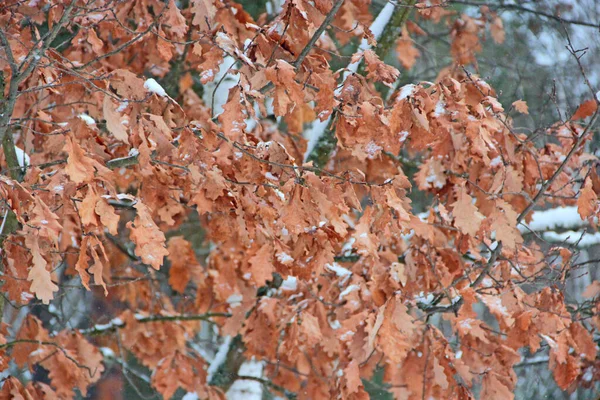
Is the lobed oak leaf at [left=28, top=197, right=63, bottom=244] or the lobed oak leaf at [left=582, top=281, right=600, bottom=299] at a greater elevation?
the lobed oak leaf at [left=582, top=281, right=600, bottom=299]

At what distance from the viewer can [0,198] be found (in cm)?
262

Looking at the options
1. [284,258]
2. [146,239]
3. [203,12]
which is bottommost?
[146,239]

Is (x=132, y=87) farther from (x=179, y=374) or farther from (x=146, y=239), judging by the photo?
(x=179, y=374)

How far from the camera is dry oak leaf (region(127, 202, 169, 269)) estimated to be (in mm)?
2557

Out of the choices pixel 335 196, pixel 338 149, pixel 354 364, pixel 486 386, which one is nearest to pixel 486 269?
pixel 486 386

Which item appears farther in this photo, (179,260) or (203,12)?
(179,260)

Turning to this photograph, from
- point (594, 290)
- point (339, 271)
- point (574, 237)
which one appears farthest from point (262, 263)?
point (574, 237)

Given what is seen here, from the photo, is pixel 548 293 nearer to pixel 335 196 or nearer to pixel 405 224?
pixel 405 224

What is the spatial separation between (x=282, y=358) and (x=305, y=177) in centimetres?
295

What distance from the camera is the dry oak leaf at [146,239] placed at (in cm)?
256

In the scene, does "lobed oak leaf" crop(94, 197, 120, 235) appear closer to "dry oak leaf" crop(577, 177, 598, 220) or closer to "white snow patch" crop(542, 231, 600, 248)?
"dry oak leaf" crop(577, 177, 598, 220)

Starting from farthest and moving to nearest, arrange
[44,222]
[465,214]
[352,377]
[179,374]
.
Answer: [179,374]
[352,377]
[465,214]
[44,222]

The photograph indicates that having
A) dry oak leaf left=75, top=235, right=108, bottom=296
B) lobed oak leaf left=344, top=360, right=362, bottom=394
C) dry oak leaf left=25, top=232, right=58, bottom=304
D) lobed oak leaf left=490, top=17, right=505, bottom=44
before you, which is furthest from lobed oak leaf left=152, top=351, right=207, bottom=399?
A: lobed oak leaf left=490, top=17, right=505, bottom=44

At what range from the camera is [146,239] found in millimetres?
2570
